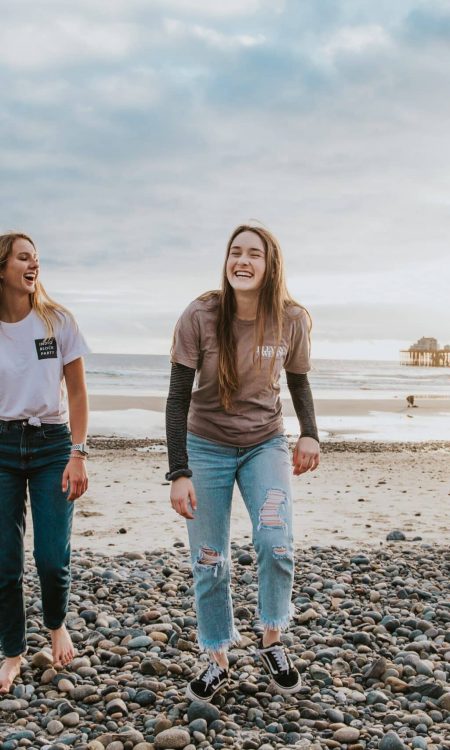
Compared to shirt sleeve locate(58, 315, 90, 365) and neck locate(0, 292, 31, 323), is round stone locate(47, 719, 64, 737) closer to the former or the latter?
shirt sleeve locate(58, 315, 90, 365)

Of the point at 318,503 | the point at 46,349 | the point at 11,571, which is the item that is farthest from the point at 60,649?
the point at 318,503

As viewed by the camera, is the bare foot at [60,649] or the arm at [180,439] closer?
the arm at [180,439]

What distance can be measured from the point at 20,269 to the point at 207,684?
8.37 ft

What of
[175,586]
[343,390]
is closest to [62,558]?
[175,586]

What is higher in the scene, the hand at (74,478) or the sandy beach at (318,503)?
the hand at (74,478)

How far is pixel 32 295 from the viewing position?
417 centimetres

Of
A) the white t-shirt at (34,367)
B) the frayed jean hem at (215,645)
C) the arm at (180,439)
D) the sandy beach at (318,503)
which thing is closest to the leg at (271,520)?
the frayed jean hem at (215,645)

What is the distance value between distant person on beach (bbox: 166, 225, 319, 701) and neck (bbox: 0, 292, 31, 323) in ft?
3.33

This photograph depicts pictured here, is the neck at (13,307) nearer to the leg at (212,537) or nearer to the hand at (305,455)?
the leg at (212,537)

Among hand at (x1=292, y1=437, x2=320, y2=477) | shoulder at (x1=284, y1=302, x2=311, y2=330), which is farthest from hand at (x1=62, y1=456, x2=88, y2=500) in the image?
shoulder at (x1=284, y1=302, x2=311, y2=330)

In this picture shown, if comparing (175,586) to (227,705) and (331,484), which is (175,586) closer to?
(227,705)

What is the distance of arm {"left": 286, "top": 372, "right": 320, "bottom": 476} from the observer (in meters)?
4.00

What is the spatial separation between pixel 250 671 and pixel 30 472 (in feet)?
5.82

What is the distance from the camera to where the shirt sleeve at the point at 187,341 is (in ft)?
12.2
